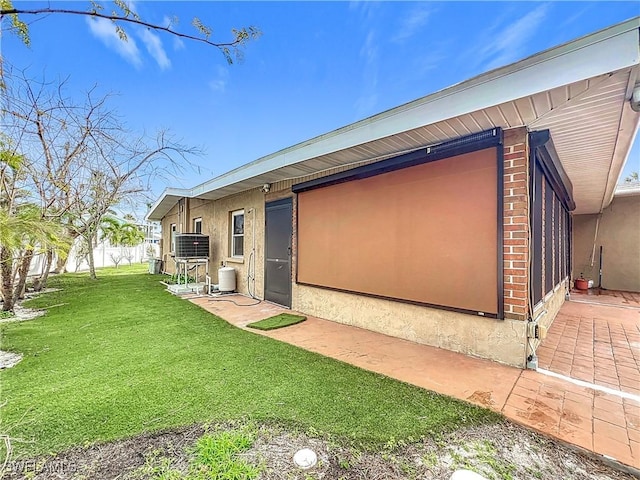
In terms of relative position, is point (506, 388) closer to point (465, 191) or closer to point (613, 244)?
point (465, 191)

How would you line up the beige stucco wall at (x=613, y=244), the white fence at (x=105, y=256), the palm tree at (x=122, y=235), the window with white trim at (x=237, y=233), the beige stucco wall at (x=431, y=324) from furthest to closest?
the palm tree at (x=122, y=235) → the white fence at (x=105, y=256) → the beige stucco wall at (x=613, y=244) → the window with white trim at (x=237, y=233) → the beige stucco wall at (x=431, y=324)

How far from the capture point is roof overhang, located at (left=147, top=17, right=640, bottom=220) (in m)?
2.08

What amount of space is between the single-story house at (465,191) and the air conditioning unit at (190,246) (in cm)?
398

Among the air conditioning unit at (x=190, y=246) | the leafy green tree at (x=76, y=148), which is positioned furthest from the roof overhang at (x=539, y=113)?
the air conditioning unit at (x=190, y=246)

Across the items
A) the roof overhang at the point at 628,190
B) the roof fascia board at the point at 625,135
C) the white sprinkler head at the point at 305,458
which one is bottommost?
the white sprinkler head at the point at 305,458

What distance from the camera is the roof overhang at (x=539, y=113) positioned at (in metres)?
2.08

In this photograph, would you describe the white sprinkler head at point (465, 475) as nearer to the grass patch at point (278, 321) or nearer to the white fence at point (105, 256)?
the grass patch at point (278, 321)

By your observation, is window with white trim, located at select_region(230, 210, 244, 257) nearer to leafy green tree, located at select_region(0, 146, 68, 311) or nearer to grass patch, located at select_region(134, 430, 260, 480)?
leafy green tree, located at select_region(0, 146, 68, 311)

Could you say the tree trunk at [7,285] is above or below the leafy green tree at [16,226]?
below

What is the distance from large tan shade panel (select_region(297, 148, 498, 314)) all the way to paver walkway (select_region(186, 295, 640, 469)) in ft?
2.19

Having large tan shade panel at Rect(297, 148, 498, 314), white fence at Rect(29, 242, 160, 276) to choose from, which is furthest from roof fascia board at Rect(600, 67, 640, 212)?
white fence at Rect(29, 242, 160, 276)

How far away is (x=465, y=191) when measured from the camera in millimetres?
3502

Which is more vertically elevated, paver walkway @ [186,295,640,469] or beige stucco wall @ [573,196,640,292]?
beige stucco wall @ [573,196,640,292]

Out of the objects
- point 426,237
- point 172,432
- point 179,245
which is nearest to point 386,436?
point 172,432
